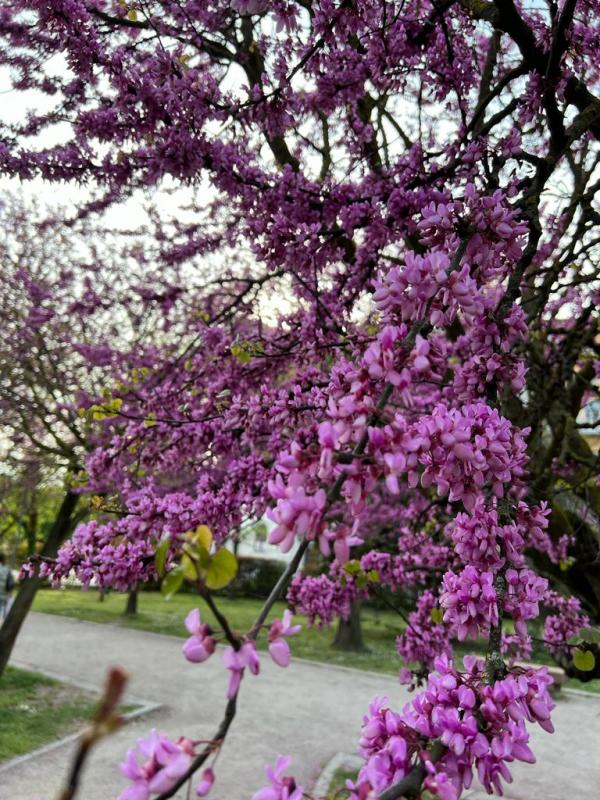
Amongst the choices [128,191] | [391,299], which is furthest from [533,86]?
[128,191]

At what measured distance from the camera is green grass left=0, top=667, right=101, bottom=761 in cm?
730

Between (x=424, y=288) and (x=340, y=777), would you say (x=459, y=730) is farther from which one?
(x=340, y=777)

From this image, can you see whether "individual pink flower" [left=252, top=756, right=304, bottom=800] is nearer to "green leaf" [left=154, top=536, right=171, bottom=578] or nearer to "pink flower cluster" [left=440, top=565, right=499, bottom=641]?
"green leaf" [left=154, top=536, right=171, bottom=578]

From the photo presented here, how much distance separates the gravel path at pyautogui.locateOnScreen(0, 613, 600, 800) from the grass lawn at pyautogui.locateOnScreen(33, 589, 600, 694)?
3.80 feet

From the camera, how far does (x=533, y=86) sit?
2.79 m

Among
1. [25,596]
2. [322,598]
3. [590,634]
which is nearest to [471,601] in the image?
[590,634]

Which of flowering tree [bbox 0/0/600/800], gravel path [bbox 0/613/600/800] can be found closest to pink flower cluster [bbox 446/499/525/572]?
flowering tree [bbox 0/0/600/800]

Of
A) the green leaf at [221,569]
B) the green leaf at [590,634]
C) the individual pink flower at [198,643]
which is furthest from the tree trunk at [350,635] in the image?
the green leaf at [221,569]

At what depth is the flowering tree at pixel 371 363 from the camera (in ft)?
4.00

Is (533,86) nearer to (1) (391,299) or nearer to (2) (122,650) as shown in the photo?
(1) (391,299)

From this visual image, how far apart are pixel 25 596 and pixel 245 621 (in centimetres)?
975

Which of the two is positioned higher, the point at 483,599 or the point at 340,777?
the point at 483,599

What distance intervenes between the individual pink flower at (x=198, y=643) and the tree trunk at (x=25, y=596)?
911 centimetres

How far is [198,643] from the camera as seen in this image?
1019 millimetres
